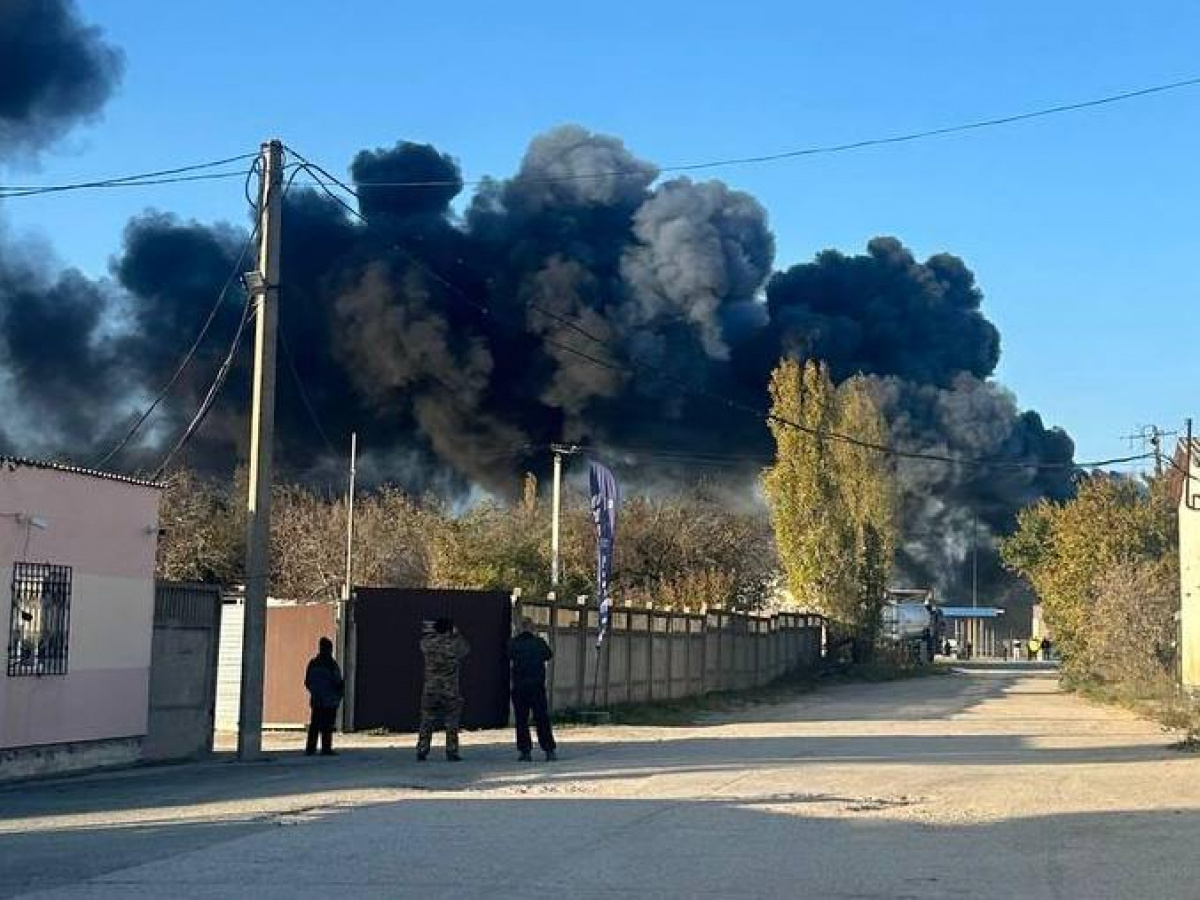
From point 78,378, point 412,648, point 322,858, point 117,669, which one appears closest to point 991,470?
point 78,378

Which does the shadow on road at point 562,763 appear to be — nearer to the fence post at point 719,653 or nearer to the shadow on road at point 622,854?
the shadow on road at point 622,854

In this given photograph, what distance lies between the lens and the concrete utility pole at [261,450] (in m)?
16.8

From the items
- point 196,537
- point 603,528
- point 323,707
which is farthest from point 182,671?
point 196,537

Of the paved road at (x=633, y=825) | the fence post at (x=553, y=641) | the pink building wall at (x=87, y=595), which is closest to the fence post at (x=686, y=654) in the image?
the fence post at (x=553, y=641)

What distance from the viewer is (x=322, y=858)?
9.37m

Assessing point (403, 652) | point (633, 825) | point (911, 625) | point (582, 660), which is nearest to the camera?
point (633, 825)

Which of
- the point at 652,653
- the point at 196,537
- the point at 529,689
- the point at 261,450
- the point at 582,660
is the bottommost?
the point at 529,689

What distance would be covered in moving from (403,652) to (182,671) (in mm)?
4244

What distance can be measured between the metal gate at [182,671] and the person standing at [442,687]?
2.97m

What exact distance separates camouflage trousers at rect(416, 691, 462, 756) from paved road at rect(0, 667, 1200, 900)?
0.29m

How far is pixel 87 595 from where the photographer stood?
1577cm

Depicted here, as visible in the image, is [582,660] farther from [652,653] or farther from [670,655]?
[670,655]

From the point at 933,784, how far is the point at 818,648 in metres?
33.2

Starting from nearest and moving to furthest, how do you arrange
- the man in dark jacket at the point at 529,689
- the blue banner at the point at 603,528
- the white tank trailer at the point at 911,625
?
the man in dark jacket at the point at 529,689 < the blue banner at the point at 603,528 < the white tank trailer at the point at 911,625
